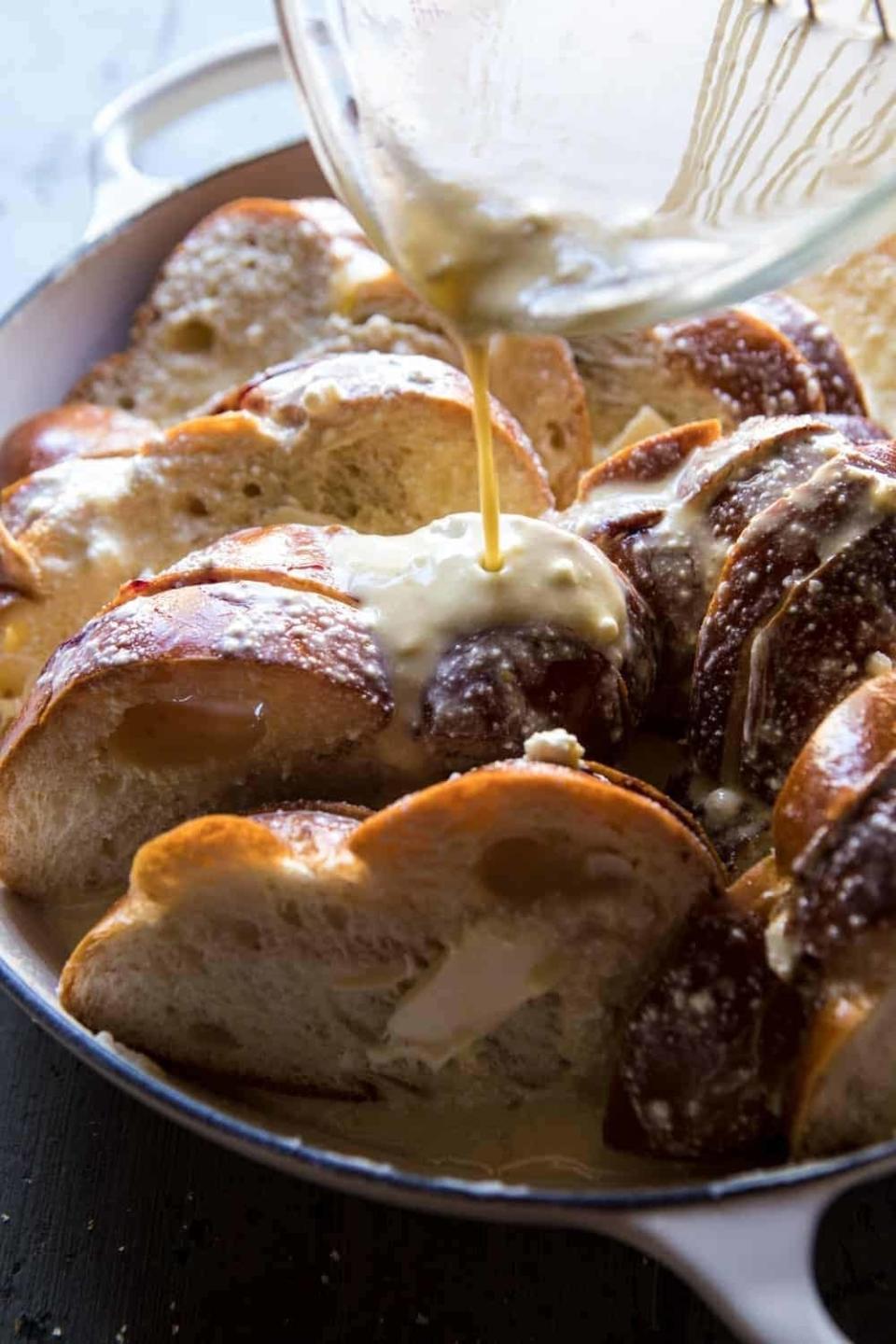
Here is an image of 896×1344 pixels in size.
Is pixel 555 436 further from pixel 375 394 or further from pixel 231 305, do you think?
pixel 231 305

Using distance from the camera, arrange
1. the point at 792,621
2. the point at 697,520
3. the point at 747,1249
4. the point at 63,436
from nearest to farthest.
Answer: the point at 747,1249 < the point at 792,621 < the point at 697,520 < the point at 63,436

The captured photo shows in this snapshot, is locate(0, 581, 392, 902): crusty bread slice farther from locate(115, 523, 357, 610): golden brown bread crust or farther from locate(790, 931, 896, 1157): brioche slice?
locate(790, 931, 896, 1157): brioche slice

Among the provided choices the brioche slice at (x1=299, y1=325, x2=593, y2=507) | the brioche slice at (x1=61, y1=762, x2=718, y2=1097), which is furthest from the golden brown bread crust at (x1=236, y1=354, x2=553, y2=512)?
the brioche slice at (x1=61, y1=762, x2=718, y2=1097)

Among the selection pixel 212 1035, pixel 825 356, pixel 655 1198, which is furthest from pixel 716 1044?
pixel 825 356

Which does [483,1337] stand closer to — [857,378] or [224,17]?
[857,378]

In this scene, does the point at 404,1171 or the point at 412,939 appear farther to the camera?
the point at 412,939

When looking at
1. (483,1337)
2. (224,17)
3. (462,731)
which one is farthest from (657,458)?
(224,17)
